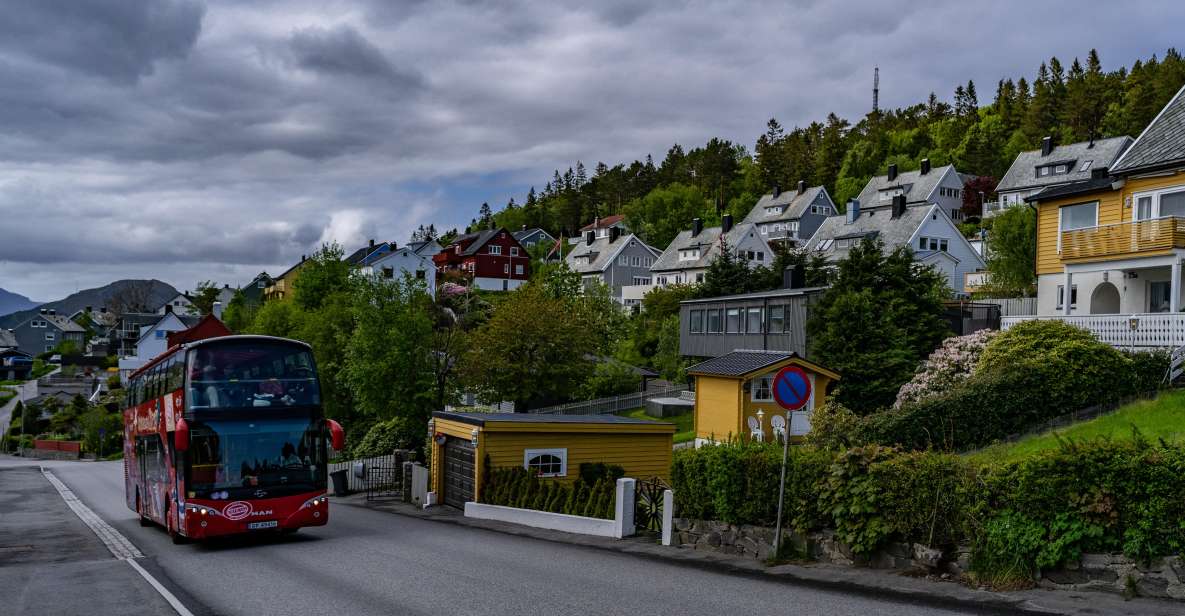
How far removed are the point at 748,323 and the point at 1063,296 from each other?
49.0 ft

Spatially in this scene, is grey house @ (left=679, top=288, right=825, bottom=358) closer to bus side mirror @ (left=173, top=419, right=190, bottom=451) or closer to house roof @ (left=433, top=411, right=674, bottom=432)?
house roof @ (left=433, top=411, right=674, bottom=432)

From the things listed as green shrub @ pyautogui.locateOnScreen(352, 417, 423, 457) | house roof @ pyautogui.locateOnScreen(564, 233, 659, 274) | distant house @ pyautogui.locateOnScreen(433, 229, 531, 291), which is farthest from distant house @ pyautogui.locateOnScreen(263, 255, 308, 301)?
green shrub @ pyautogui.locateOnScreen(352, 417, 423, 457)

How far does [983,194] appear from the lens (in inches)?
3484

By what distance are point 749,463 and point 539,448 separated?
11.9 metres

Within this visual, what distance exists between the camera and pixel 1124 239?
31391mm

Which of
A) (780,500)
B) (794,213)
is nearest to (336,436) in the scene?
(780,500)

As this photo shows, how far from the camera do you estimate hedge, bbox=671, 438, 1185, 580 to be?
10469mm

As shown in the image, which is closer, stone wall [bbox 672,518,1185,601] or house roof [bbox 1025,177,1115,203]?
stone wall [bbox 672,518,1185,601]

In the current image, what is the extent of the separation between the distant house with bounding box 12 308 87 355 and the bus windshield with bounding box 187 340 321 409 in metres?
182

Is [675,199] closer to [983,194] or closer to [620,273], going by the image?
[620,273]

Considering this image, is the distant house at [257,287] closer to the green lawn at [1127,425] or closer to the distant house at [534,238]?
the distant house at [534,238]

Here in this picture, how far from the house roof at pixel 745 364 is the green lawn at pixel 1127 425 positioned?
12310mm

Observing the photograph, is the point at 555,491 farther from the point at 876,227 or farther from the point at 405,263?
the point at 405,263

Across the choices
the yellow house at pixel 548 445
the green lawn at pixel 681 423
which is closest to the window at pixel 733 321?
the green lawn at pixel 681 423
